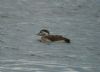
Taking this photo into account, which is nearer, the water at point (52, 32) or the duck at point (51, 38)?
the water at point (52, 32)

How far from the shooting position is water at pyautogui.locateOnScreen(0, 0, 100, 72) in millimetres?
17075

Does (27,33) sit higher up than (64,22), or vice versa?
(64,22)

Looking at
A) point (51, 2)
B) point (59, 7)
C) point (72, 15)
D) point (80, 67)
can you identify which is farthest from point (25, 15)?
point (80, 67)

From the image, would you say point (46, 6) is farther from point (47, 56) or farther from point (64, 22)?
point (47, 56)

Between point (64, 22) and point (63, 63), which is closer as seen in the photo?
point (63, 63)

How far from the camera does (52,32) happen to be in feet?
77.9

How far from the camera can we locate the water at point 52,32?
56.0 feet

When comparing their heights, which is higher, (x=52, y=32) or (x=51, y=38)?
(x=52, y=32)

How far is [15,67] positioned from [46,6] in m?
18.5

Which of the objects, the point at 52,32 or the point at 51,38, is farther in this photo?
the point at 52,32

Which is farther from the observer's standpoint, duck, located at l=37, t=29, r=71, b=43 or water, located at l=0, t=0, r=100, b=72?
duck, located at l=37, t=29, r=71, b=43

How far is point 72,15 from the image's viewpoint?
1200 inches

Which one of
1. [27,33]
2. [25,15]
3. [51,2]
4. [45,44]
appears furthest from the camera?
[51,2]

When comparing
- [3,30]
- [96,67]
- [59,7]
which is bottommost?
[96,67]
